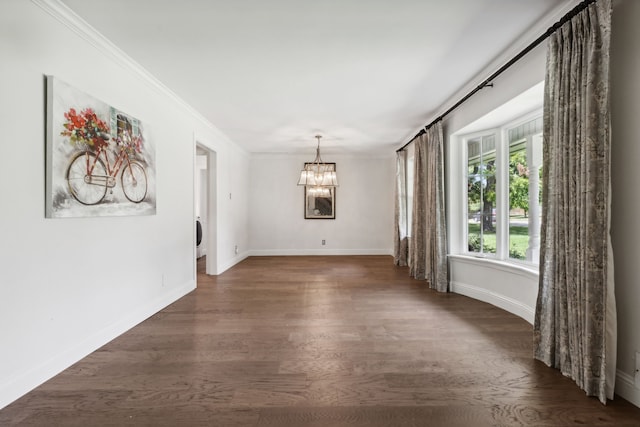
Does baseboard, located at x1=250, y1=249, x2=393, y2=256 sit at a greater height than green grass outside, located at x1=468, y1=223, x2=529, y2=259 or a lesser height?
lesser

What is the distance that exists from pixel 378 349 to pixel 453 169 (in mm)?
2731

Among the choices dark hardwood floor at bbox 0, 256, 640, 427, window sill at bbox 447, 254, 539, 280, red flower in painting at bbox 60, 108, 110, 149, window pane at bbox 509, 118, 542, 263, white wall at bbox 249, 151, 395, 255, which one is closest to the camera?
dark hardwood floor at bbox 0, 256, 640, 427

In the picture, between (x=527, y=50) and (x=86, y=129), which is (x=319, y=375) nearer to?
(x=86, y=129)

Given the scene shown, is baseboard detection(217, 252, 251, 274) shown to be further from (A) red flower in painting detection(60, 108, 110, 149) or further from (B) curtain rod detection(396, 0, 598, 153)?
(B) curtain rod detection(396, 0, 598, 153)

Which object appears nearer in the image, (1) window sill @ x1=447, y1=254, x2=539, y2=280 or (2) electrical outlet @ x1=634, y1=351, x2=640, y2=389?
(2) electrical outlet @ x1=634, y1=351, x2=640, y2=389

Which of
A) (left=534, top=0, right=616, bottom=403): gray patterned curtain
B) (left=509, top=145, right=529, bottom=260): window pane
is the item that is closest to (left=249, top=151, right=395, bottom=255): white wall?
(left=509, top=145, right=529, bottom=260): window pane

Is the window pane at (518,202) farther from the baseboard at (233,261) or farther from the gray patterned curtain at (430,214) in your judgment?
the baseboard at (233,261)

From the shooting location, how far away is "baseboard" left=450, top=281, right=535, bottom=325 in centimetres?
297

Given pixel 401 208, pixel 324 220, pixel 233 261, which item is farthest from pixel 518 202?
pixel 233 261

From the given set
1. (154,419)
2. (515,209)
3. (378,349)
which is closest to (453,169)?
(515,209)

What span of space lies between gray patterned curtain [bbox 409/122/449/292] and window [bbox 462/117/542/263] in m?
0.37

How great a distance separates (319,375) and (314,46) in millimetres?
2560

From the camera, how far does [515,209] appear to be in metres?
3.44

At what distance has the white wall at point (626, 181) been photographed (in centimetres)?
168
